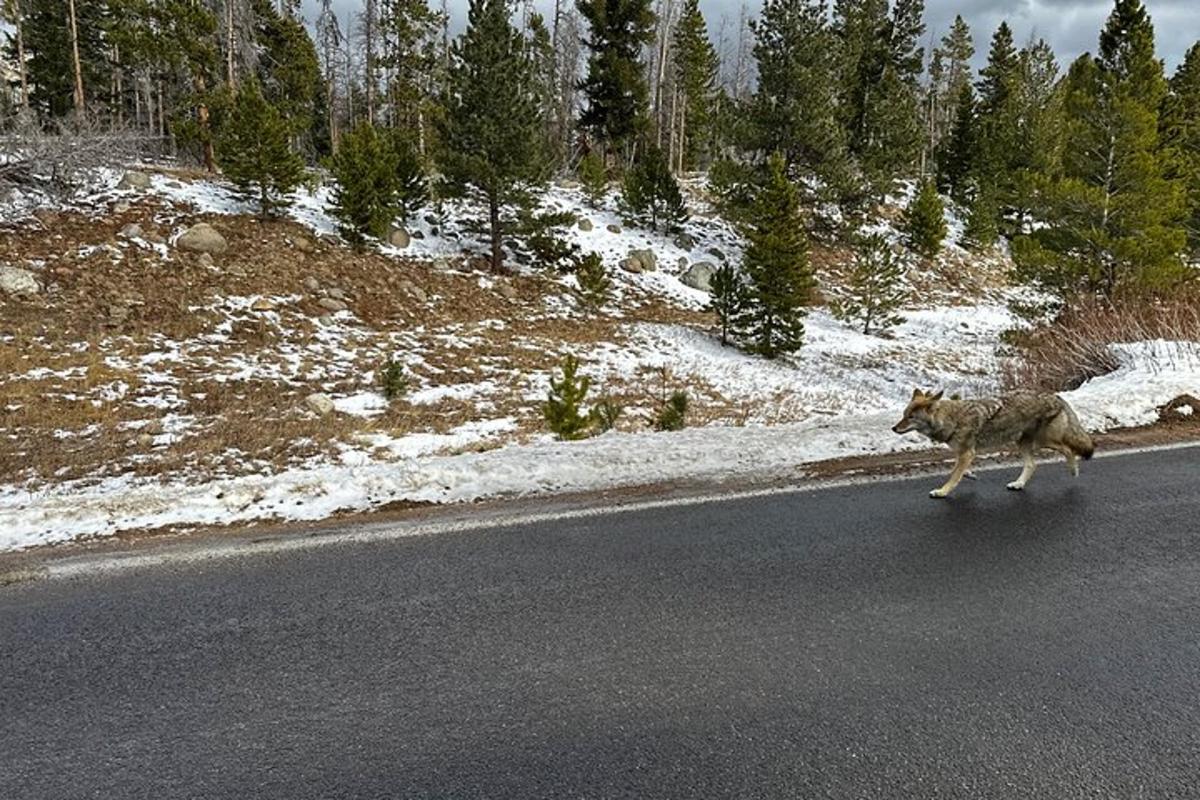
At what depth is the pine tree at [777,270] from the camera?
19.8 meters

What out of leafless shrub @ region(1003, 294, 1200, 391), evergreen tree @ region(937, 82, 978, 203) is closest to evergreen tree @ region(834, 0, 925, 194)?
evergreen tree @ region(937, 82, 978, 203)

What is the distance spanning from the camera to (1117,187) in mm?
17750

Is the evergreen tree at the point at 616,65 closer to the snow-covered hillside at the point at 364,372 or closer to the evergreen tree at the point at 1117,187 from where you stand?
the snow-covered hillside at the point at 364,372

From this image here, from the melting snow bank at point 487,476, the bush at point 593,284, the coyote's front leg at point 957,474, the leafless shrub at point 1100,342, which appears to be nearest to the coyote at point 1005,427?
the coyote's front leg at point 957,474

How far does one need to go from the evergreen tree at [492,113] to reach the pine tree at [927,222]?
2050 centimetres

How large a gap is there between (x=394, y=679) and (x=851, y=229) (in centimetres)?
3504

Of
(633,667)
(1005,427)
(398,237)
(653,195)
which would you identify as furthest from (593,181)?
(633,667)

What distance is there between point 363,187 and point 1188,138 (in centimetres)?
2711

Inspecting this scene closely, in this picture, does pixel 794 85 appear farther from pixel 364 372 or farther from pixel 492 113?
pixel 364 372

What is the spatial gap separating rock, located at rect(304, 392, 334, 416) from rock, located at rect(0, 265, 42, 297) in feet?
29.2

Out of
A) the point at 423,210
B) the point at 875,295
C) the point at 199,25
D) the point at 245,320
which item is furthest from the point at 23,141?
the point at 875,295

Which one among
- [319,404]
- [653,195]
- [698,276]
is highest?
[653,195]

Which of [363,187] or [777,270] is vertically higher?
[363,187]

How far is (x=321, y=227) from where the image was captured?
2233cm
